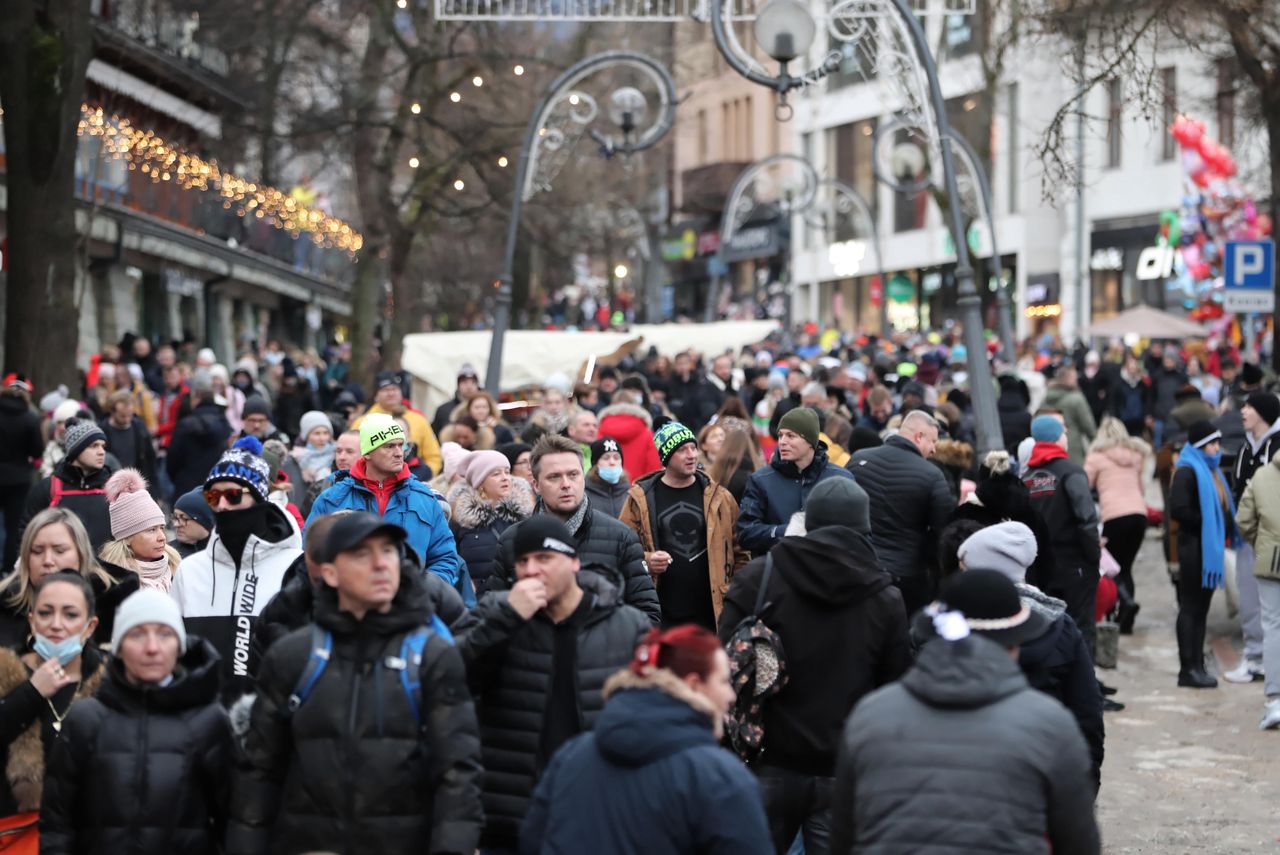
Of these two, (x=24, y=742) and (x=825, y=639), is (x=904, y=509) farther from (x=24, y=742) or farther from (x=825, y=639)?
(x=24, y=742)

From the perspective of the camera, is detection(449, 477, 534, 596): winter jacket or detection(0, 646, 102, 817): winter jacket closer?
detection(0, 646, 102, 817): winter jacket

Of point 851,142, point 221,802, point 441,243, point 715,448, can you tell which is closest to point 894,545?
point 715,448

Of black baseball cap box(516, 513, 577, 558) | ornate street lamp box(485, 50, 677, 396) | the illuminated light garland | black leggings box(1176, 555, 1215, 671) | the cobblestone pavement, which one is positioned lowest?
the cobblestone pavement

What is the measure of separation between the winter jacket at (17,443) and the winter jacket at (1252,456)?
29.0 feet

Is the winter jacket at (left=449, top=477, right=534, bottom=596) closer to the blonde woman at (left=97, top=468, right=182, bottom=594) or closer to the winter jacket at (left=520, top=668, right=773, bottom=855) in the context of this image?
the blonde woman at (left=97, top=468, right=182, bottom=594)

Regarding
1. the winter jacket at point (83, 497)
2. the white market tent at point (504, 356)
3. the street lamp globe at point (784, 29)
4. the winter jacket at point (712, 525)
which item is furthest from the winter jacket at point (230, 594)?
the white market tent at point (504, 356)

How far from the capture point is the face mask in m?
6.06

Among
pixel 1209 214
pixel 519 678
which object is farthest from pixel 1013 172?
pixel 519 678

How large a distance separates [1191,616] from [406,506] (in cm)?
645

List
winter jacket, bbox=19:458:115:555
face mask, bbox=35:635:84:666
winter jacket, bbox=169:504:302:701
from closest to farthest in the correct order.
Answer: face mask, bbox=35:635:84:666 → winter jacket, bbox=169:504:302:701 → winter jacket, bbox=19:458:115:555

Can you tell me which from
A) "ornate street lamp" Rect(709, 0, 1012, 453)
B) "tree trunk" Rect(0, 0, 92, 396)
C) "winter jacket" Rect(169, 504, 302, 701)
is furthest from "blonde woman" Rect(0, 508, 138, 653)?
"tree trunk" Rect(0, 0, 92, 396)

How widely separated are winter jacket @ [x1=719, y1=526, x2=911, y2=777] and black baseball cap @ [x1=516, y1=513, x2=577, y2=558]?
1.05 m

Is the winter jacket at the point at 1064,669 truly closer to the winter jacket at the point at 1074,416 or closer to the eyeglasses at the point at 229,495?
the eyeglasses at the point at 229,495

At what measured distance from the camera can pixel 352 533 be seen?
17.2ft
